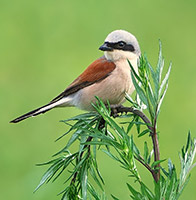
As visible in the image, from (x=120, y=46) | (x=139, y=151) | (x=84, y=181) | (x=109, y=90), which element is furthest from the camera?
(x=120, y=46)

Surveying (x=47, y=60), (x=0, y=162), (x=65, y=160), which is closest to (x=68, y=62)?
(x=47, y=60)

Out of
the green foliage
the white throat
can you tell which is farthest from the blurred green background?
the green foliage

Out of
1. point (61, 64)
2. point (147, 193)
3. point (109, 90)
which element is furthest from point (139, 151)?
point (61, 64)

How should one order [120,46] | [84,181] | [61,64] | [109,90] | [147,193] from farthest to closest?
[61,64] → [120,46] → [109,90] → [84,181] → [147,193]

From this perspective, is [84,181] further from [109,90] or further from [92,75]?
[92,75]

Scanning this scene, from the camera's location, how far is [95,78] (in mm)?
3312

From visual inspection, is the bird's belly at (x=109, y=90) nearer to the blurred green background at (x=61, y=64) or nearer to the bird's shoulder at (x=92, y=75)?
the bird's shoulder at (x=92, y=75)

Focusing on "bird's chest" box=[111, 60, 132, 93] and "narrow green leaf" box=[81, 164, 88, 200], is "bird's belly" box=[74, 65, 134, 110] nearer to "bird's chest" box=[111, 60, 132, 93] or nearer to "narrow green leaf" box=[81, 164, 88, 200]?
"bird's chest" box=[111, 60, 132, 93]

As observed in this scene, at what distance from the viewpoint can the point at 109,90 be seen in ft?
10.3

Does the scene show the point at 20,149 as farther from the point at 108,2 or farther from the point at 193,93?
the point at 108,2

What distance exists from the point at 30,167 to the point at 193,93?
7.23 feet

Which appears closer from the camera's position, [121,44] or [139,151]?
[139,151]

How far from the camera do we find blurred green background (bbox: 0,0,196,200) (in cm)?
493

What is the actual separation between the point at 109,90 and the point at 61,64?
3.57m
